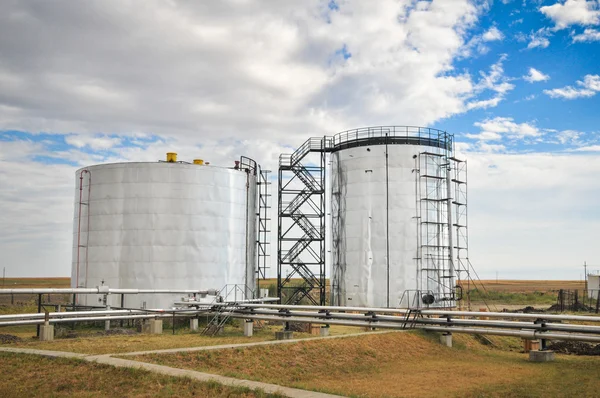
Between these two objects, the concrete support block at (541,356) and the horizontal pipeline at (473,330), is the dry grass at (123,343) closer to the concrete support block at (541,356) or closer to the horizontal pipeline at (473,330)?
the horizontal pipeline at (473,330)

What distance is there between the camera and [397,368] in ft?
65.3

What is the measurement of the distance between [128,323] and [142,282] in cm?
324

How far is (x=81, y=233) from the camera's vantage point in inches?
1495

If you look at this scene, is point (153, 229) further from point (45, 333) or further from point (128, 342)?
point (128, 342)

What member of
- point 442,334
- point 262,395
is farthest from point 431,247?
point 262,395

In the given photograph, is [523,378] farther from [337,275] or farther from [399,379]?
[337,275]

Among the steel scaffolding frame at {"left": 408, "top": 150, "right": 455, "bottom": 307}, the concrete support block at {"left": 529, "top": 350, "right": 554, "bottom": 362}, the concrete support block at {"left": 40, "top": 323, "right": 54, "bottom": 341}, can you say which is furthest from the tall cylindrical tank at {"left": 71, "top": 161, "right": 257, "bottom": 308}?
the concrete support block at {"left": 529, "top": 350, "right": 554, "bottom": 362}

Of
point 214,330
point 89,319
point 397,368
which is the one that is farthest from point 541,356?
point 89,319

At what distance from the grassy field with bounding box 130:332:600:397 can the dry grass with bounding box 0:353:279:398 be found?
66.1 inches

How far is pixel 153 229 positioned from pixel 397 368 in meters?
20.9

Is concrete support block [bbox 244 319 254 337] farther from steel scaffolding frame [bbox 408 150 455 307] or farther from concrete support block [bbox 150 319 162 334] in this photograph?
steel scaffolding frame [bbox 408 150 455 307]

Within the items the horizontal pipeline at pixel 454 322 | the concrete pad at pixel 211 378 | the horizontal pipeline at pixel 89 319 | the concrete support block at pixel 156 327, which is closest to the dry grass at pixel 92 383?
the concrete pad at pixel 211 378

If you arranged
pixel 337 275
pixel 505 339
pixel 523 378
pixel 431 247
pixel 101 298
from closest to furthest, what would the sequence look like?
pixel 523 378
pixel 505 339
pixel 101 298
pixel 431 247
pixel 337 275

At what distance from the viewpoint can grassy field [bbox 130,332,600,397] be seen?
619 inches
